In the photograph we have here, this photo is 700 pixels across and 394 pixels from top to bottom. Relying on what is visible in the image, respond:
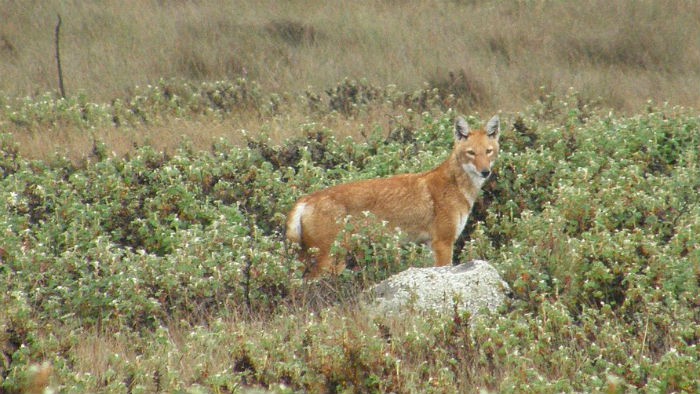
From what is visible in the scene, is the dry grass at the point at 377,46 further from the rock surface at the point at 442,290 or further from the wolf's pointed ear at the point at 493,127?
the rock surface at the point at 442,290

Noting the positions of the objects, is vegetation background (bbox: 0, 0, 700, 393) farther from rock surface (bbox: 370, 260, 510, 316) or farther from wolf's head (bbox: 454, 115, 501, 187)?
wolf's head (bbox: 454, 115, 501, 187)

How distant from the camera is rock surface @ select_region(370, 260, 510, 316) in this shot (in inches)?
290

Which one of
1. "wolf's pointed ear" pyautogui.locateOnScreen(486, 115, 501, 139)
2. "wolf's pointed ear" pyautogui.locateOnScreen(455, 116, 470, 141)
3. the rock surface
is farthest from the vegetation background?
"wolf's pointed ear" pyautogui.locateOnScreen(455, 116, 470, 141)

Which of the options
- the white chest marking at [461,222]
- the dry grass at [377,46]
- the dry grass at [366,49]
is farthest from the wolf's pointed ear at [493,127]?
the dry grass at [377,46]

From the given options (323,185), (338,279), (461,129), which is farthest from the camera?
(323,185)

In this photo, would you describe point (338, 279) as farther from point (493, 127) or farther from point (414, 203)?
point (493, 127)

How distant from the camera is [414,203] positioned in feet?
29.5

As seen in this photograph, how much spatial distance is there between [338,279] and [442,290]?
0.98m

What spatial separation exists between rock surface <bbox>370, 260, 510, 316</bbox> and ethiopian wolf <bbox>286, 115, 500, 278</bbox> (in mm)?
696

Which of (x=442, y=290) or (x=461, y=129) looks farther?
(x=461, y=129)

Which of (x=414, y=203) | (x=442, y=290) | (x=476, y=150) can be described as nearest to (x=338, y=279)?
(x=442, y=290)

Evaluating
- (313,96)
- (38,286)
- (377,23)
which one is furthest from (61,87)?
(38,286)

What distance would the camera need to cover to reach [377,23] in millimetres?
17578

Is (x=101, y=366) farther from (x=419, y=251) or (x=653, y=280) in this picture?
(x=653, y=280)
